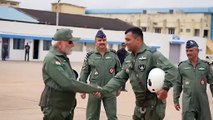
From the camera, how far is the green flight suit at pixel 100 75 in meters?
7.27

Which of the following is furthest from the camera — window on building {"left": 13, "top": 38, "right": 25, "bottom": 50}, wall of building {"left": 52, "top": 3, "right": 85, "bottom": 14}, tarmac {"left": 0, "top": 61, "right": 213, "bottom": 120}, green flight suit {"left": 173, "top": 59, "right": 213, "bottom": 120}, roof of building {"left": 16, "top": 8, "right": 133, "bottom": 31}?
wall of building {"left": 52, "top": 3, "right": 85, "bottom": 14}

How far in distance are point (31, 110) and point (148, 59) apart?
5.86 meters

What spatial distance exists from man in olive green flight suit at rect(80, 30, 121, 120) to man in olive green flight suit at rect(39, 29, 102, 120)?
2118 mm

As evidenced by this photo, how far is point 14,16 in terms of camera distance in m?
42.6

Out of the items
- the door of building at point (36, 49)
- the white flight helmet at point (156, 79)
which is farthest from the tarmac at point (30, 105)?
the door of building at point (36, 49)

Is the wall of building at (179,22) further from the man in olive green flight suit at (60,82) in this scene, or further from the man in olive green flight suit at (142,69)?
the man in olive green flight suit at (60,82)

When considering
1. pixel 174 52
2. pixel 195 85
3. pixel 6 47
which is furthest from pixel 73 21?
pixel 195 85

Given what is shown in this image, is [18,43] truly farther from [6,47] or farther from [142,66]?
[142,66]

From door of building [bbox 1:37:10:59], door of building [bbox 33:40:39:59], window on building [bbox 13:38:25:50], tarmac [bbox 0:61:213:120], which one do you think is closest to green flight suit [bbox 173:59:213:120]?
tarmac [bbox 0:61:213:120]

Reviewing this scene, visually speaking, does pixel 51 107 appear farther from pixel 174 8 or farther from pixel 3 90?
pixel 174 8

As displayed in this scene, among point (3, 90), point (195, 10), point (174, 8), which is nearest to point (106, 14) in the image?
point (174, 8)

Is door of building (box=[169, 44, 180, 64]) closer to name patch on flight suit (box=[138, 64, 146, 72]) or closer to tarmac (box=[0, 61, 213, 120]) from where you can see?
tarmac (box=[0, 61, 213, 120])

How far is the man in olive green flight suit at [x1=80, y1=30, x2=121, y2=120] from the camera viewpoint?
727cm

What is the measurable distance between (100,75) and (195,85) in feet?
5.95
